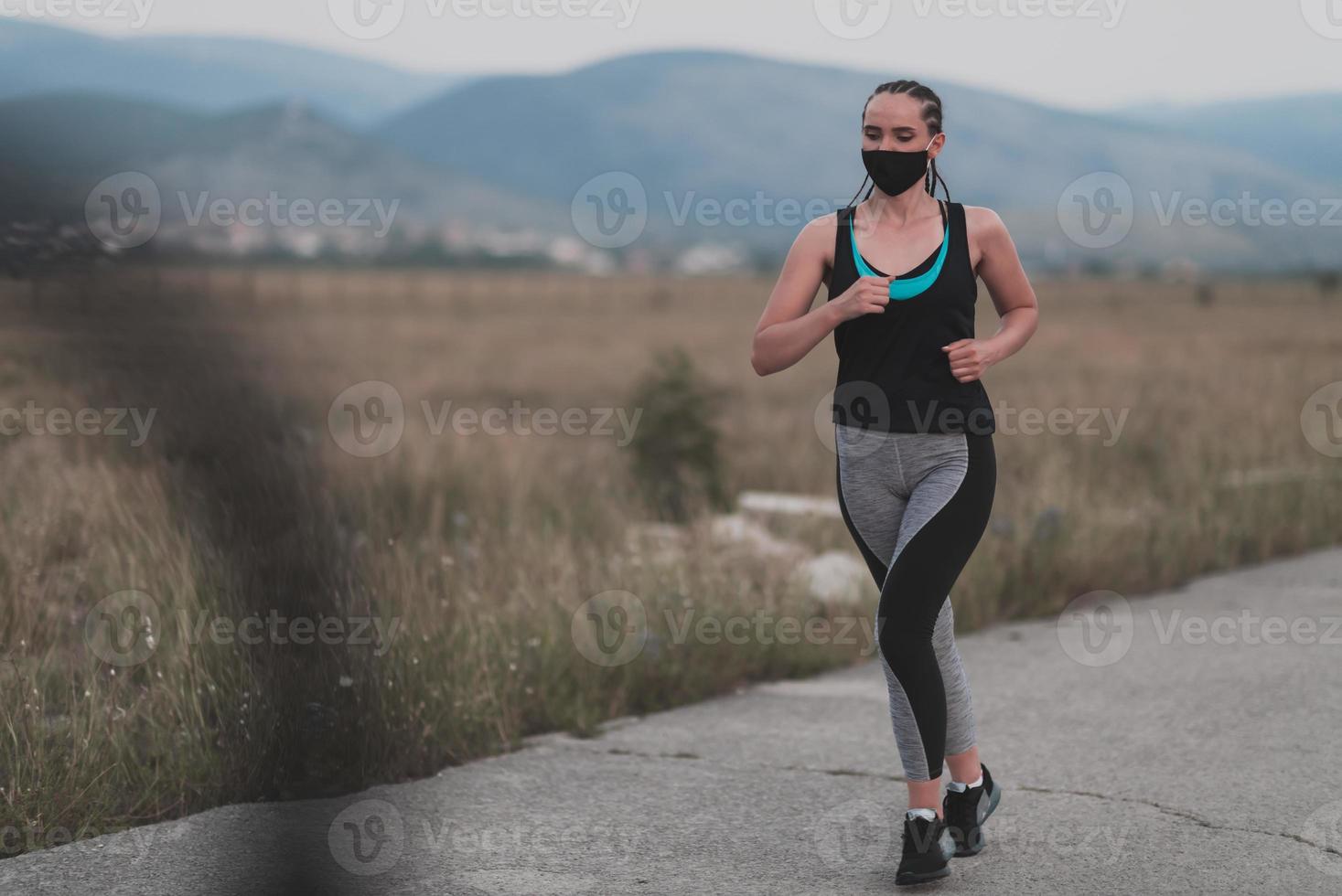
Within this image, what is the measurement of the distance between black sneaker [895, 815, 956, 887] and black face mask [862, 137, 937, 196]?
1.57 metres

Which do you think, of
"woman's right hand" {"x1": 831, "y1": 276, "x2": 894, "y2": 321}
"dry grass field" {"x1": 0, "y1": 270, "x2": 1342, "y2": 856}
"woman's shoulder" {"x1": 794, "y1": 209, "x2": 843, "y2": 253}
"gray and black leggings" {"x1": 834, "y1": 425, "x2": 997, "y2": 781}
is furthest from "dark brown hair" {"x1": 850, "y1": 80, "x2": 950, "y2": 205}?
"dry grass field" {"x1": 0, "y1": 270, "x2": 1342, "y2": 856}

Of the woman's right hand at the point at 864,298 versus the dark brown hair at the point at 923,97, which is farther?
the dark brown hair at the point at 923,97

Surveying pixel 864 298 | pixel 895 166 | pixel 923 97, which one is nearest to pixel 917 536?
pixel 864 298

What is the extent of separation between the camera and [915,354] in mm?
3738

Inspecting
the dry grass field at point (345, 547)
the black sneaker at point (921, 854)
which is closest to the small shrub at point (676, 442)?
the dry grass field at point (345, 547)

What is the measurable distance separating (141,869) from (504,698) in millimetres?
1725

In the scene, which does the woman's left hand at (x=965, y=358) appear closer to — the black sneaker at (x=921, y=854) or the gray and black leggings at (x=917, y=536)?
the gray and black leggings at (x=917, y=536)

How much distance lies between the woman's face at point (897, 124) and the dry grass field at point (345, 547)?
55.9 inches

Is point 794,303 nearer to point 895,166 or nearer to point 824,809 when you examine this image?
point 895,166

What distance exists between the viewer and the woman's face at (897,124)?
371 cm

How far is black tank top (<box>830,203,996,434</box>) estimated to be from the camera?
12.3 ft

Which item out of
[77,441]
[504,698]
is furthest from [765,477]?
Result: [504,698]

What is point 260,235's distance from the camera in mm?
1905

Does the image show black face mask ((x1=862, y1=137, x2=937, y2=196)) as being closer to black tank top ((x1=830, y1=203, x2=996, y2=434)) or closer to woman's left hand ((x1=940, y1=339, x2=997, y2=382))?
black tank top ((x1=830, y1=203, x2=996, y2=434))
